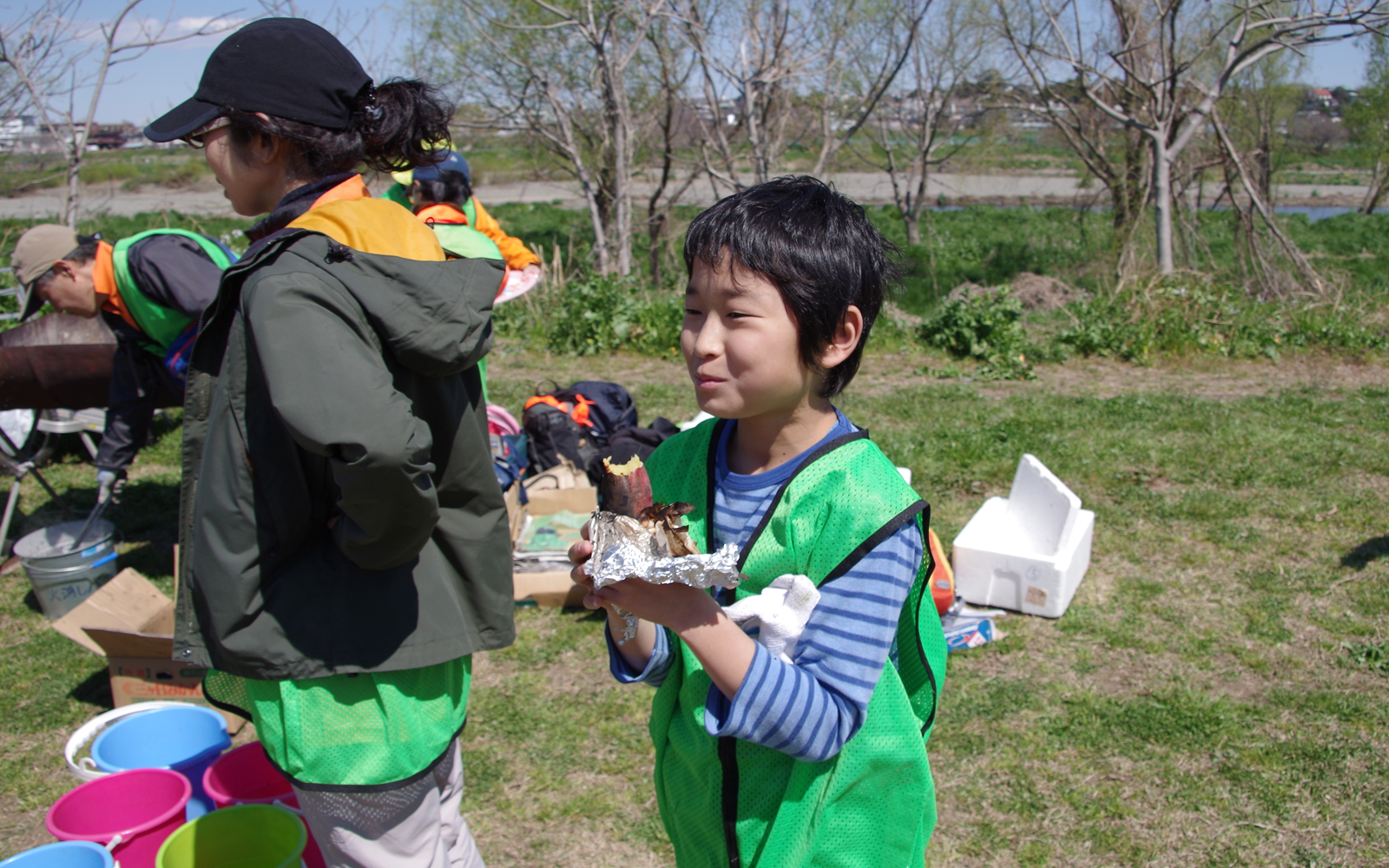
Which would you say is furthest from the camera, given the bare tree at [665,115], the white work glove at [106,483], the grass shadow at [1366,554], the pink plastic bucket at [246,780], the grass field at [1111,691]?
the bare tree at [665,115]

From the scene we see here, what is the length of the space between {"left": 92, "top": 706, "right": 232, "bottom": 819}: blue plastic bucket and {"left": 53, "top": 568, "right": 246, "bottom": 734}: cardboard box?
0.22 m

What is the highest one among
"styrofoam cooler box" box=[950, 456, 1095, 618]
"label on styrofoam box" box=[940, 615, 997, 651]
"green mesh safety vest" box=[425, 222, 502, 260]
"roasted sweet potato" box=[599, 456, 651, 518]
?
"green mesh safety vest" box=[425, 222, 502, 260]

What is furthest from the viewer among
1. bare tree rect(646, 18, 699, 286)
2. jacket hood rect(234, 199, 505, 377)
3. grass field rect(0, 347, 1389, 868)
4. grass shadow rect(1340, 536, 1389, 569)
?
bare tree rect(646, 18, 699, 286)

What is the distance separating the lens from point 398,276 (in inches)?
58.0

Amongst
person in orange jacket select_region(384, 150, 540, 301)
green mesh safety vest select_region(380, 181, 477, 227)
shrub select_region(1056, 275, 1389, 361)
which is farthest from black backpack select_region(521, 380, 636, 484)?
shrub select_region(1056, 275, 1389, 361)

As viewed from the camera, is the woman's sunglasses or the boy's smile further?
the woman's sunglasses

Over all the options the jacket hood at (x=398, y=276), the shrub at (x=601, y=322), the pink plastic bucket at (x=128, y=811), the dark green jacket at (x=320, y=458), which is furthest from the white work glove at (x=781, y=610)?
the shrub at (x=601, y=322)

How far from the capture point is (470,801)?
300cm

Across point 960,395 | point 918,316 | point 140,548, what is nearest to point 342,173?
point 140,548

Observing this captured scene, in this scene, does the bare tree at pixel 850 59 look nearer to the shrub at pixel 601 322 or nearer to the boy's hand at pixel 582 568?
the shrub at pixel 601 322

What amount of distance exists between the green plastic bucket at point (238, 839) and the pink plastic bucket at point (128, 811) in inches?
5.7

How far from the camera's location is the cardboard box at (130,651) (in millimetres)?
3242

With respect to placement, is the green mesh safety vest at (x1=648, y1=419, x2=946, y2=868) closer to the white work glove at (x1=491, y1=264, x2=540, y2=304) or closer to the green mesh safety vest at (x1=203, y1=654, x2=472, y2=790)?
the green mesh safety vest at (x1=203, y1=654, x2=472, y2=790)

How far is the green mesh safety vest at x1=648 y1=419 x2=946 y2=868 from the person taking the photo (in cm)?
119
